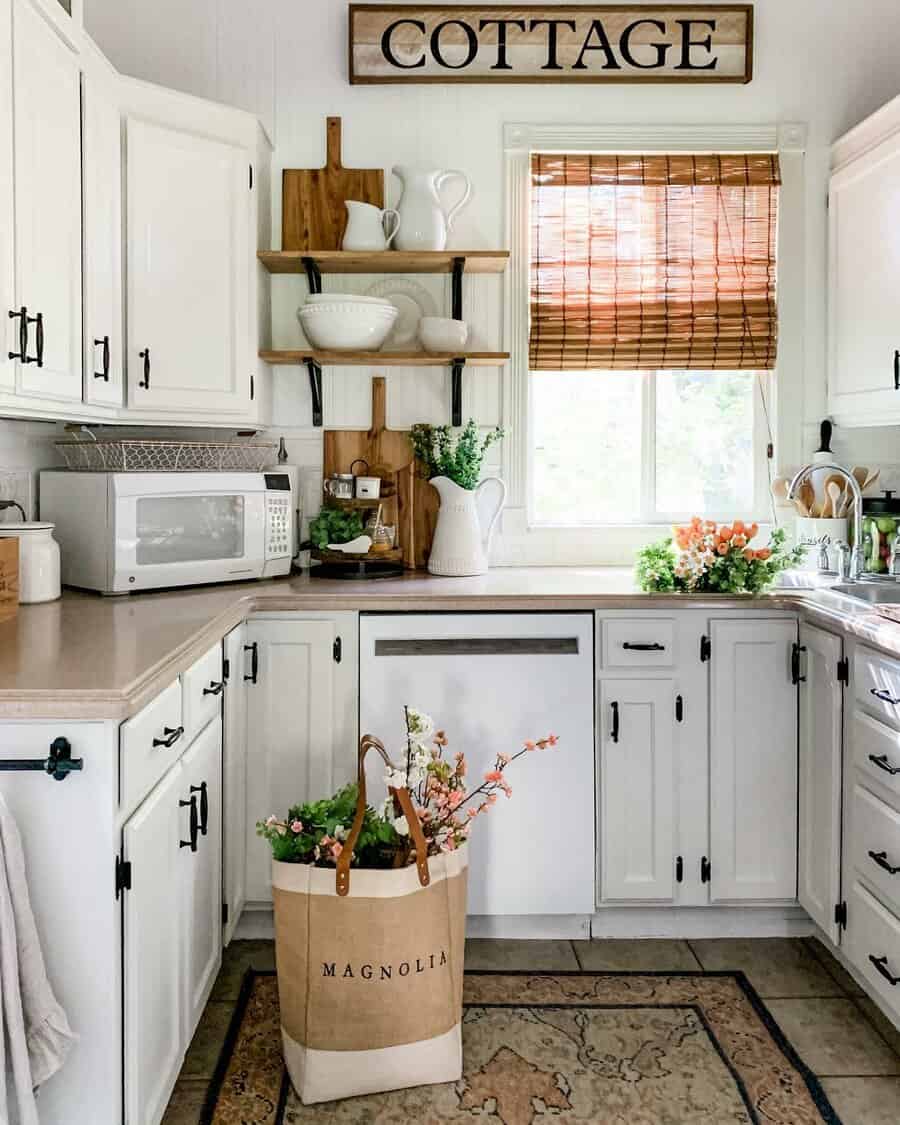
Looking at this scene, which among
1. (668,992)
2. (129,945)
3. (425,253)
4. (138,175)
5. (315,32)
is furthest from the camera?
(315,32)

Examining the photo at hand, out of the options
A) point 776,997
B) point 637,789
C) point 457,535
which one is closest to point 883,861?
point 776,997

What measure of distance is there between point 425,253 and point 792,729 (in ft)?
5.51

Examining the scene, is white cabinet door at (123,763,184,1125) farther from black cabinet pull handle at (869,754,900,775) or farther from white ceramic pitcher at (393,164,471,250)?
white ceramic pitcher at (393,164,471,250)

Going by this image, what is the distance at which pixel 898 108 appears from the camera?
2.83m

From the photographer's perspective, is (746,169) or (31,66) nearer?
(31,66)

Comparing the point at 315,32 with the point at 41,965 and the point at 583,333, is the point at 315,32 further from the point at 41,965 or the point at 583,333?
the point at 41,965

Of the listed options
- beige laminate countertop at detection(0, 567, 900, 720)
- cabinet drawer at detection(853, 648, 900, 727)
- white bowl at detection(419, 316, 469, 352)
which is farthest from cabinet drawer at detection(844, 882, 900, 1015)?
white bowl at detection(419, 316, 469, 352)

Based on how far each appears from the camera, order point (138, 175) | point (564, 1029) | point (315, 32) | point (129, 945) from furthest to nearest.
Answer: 1. point (315, 32)
2. point (138, 175)
3. point (564, 1029)
4. point (129, 945)

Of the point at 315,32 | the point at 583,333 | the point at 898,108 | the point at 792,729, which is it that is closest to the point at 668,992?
the point at 792,729

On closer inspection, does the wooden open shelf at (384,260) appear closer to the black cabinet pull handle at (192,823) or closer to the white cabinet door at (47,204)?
the white cabinet door at (47,204)

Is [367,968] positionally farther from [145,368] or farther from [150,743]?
[145,368]

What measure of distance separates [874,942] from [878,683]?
0.58 meters

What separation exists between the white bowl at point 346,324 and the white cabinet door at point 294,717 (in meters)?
0.87

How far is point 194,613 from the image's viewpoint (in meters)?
2.38
